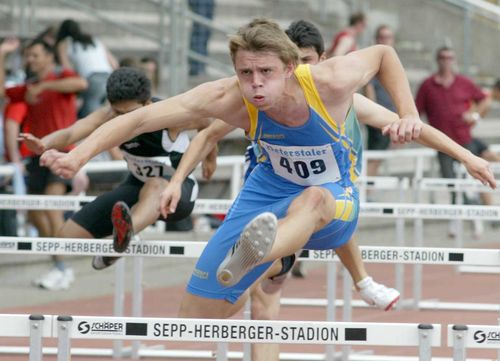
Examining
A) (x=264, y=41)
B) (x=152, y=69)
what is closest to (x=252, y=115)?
(x=264, y=41)

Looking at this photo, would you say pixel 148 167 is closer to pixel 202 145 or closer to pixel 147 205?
pixel 147 205

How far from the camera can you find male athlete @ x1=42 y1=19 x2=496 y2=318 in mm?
6727

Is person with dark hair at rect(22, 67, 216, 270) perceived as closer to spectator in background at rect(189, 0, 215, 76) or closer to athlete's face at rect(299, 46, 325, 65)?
athlete's face at rect(299, 46, 325, 65)

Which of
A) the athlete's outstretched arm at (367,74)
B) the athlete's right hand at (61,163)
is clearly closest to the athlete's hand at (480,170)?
the athlete's outstretched arm at (367,74)

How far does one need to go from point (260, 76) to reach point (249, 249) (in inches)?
34.1

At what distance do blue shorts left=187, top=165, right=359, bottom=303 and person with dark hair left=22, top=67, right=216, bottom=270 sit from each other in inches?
49.1

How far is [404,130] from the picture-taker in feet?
21.6

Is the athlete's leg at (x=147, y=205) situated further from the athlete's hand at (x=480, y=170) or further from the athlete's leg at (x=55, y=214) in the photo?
the athlete's leg at (x=55, y=214)

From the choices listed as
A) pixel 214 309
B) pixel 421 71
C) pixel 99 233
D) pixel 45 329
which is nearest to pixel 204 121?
pixel 99 233

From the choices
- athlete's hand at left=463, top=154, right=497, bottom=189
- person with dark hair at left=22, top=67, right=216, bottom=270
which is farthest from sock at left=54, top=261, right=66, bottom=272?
athlete's hand at left=463, top=154, right=497, bottom=189

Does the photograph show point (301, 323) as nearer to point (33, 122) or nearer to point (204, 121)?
point (204, 121)

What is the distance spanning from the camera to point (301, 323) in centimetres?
606

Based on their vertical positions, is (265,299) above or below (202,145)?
below

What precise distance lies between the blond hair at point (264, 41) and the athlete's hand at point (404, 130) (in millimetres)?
647
